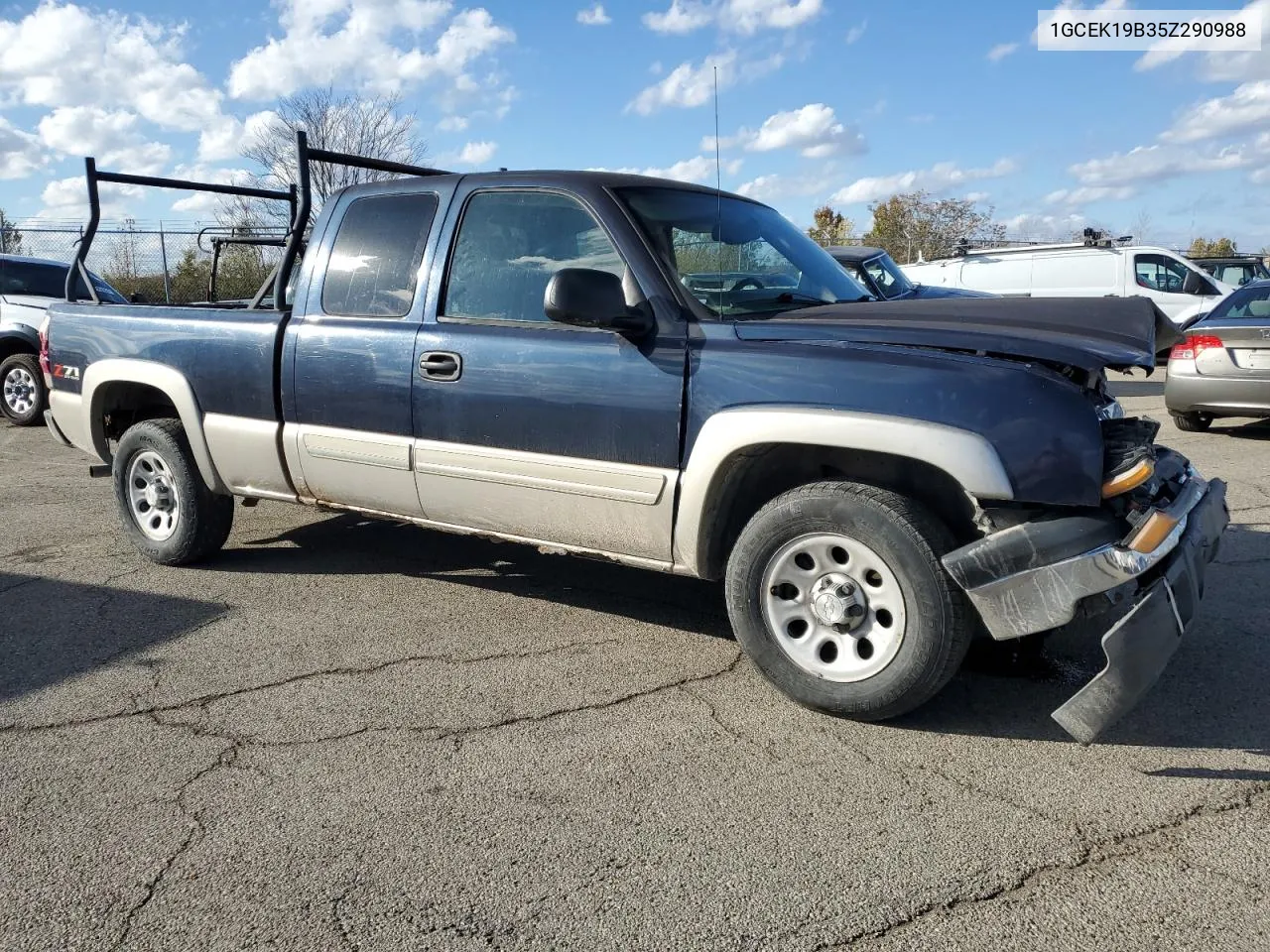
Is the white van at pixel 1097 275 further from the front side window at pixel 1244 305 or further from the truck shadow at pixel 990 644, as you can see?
the truck shadow at pixel 990 644

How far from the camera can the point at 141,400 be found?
5711 millimetres

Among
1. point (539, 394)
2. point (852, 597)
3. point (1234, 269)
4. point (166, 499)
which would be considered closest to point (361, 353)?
point (539, 394)

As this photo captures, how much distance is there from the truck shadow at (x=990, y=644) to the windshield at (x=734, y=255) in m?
1.45

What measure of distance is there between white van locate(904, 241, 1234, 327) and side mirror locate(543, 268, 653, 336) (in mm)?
14410

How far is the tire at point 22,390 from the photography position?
35.3ft

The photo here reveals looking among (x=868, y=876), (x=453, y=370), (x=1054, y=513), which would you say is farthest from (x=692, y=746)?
(x=453, y=370)

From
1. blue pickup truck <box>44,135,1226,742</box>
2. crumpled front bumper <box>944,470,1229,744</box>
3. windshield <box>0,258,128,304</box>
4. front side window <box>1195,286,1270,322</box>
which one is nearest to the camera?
crumpled front bumper <box>944,470,1229,744</box>

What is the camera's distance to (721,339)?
3645 millimetres

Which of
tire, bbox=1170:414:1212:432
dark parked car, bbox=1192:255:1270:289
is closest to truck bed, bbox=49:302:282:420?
tire, bbox=1170:414:1212:432

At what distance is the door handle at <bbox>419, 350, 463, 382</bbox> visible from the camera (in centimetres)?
420

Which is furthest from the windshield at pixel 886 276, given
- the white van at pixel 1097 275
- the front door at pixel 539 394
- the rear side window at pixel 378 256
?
the front door at pixel 539 394

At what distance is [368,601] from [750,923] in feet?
9.51

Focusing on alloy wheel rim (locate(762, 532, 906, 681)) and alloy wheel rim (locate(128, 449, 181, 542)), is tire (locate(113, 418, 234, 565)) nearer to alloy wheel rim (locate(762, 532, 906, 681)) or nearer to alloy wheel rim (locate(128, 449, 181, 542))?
alloy wheel rim (locate(128, 449, 181, 542))

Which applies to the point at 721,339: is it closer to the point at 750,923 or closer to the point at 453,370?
the point at 453,370
